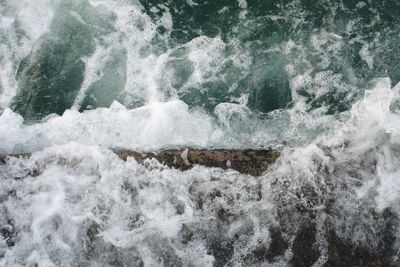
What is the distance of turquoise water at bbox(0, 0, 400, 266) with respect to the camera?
212 inches

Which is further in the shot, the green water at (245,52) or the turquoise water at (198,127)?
the green water at (245,52)

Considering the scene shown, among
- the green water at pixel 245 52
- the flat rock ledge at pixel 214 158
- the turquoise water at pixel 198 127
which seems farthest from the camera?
the green water at pixel 245 52

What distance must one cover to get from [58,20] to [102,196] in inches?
145

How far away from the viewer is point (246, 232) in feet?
17.8

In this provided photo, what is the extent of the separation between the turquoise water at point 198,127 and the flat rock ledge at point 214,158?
4.7 inches

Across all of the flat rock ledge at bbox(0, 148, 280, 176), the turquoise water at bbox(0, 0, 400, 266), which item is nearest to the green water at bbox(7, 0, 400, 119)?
the turquoise water at bbox(0, 0, 400, 266)

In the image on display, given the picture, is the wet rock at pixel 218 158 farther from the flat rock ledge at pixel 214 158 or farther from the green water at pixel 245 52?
the green water at pixel 245 52

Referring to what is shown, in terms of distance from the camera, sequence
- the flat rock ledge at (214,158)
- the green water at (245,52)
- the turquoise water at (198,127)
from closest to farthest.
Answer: the turquoise water at (198,127) < the flat rock ledge at (214,158) < the green water at (245,52)

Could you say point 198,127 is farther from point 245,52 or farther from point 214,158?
point 245,52

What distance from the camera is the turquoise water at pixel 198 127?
539cm

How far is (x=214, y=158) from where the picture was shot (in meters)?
5.75

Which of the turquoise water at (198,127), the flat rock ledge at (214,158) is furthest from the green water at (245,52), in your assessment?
the flat rock ledge at (214,158)

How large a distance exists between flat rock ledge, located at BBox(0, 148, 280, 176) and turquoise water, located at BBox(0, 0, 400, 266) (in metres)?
0.12

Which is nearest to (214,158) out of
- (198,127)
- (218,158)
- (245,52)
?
(218,158)
